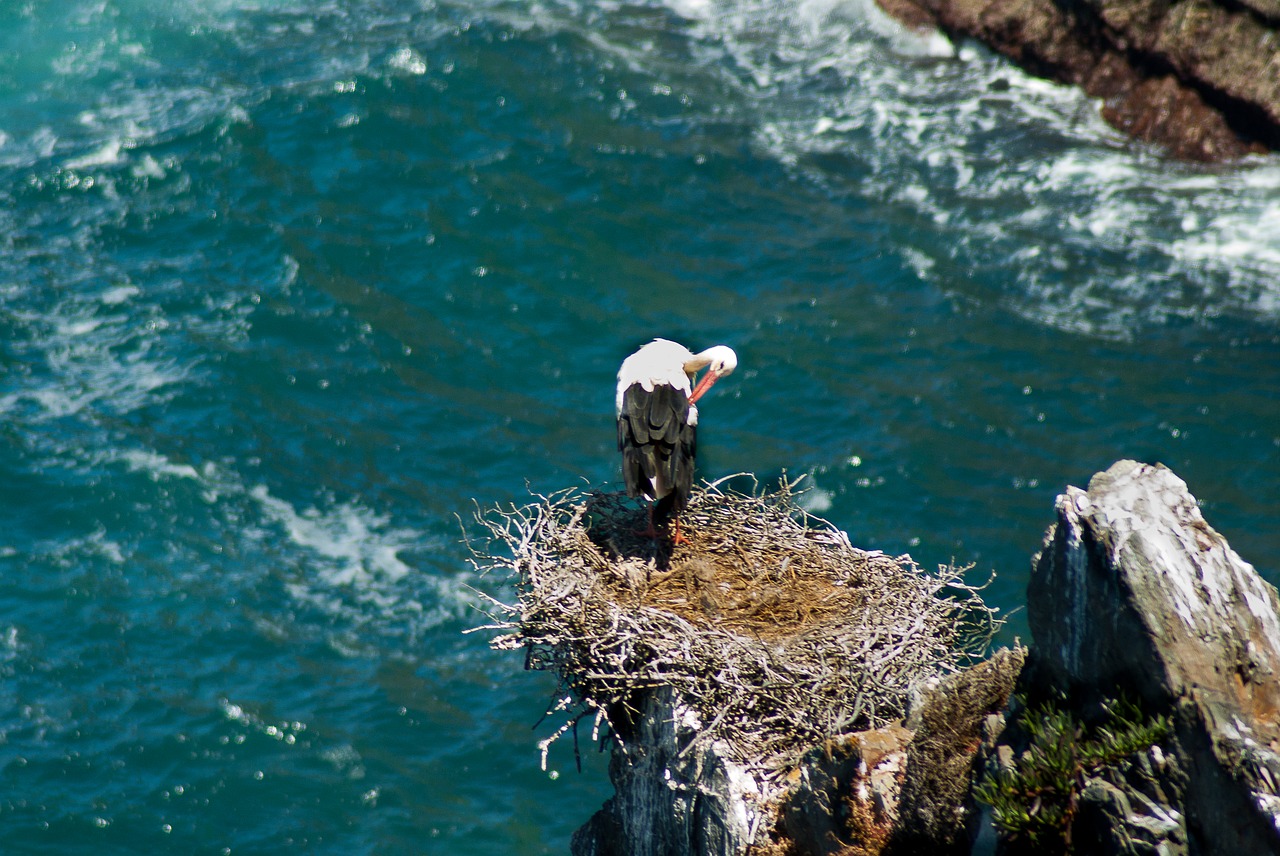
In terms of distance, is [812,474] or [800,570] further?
[812,474]

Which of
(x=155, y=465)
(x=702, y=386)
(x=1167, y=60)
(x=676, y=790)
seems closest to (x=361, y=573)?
(x=155, y=465)

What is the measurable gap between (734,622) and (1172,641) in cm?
411

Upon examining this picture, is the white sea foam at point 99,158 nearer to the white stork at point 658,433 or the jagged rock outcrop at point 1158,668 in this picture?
the white stork at point 658,433

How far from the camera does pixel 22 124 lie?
28.4 metres

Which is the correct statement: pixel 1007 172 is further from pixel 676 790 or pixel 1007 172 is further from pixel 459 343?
pixel 676 790

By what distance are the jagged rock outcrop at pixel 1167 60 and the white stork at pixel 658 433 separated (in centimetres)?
1891

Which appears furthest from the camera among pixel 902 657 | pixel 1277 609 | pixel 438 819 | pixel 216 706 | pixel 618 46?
pixel 618 46

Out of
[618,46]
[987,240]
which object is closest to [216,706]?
[987,240]

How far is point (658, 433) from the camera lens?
36.4ft

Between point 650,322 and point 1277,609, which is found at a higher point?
point 1277,609

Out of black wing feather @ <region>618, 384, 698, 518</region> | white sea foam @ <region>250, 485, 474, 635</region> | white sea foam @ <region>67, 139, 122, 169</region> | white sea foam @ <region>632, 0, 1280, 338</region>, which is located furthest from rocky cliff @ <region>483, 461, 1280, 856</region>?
white sea foam @ <region>67, 139, 122, 169</region>

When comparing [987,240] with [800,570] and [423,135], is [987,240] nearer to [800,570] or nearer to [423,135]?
[423,135]

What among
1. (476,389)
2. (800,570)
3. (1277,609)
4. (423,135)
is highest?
(1277,609)

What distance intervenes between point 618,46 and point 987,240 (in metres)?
→ 11.5
